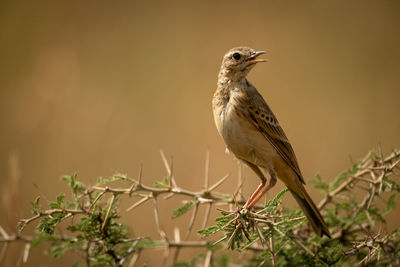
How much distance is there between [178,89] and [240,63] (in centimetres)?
479

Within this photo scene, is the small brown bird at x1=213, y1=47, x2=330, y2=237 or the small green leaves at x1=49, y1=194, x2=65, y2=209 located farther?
the small brown bird at x1=213, y1=47, x2=330, y2=237

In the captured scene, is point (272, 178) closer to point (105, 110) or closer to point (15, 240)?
point (15, 240)

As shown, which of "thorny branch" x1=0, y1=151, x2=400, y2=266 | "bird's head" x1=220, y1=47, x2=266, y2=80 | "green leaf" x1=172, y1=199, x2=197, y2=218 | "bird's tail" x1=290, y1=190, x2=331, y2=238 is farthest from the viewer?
"bird's head" x1=220, y1=47, x2=266, y2=80

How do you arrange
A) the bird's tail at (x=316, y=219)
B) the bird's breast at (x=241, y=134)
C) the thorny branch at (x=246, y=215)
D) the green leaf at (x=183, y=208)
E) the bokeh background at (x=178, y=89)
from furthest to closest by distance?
1. the bokeh background at (x=178, y=89)
2. the bird's breast at (x=241, y=134)
3. the bird's tail at (x=316, y=219)
4. the green leaf at (x=183, y=208)
5. the thorny branch at (x=246, y=215)

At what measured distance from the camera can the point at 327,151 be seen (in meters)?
7.18

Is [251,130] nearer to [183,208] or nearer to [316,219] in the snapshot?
[316,219]

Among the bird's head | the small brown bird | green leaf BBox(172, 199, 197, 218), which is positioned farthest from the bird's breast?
green leaf BBox(172, 199, 197, 218)

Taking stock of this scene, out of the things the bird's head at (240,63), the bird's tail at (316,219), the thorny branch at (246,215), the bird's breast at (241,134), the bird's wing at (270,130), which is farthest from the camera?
the bird's head at (240,63)

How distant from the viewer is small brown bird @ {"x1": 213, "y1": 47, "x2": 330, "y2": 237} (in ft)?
12.0

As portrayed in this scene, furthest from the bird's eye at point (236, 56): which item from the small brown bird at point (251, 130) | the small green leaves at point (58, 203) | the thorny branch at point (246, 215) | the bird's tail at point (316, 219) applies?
the small green leaves at point (58, 203)

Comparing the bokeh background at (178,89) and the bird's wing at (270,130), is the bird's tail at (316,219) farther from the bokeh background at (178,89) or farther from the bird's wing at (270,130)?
the bokeh background at (178,89)

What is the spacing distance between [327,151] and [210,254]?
4.73m

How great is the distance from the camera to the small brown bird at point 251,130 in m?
3.65

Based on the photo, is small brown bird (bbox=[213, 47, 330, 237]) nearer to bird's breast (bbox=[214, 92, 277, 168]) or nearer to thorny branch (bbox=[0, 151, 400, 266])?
bird's breast (bbox=[214, 92, 277, 168])
